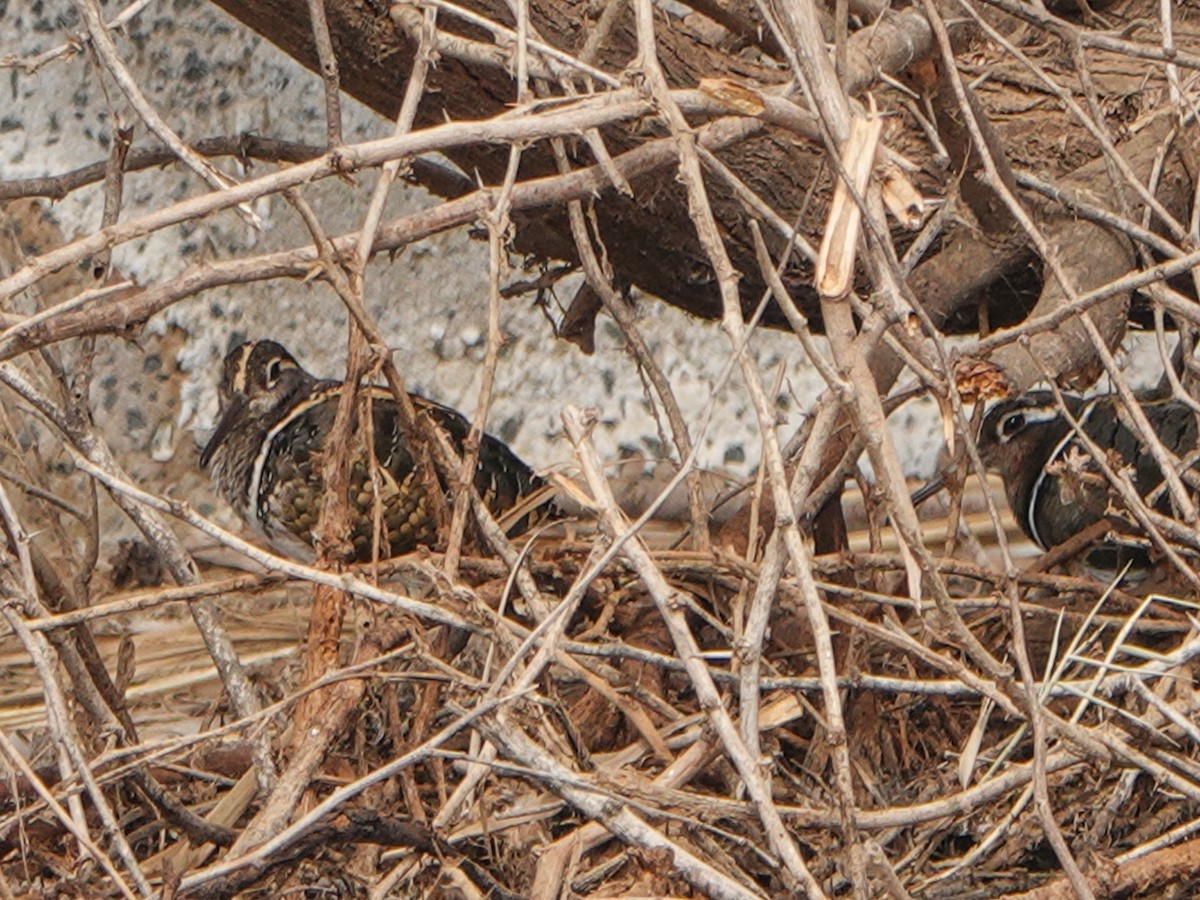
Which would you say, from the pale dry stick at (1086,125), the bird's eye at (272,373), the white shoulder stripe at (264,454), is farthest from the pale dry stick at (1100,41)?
the bird's eye at (272,373)

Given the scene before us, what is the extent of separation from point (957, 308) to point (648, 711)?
85 centimetres

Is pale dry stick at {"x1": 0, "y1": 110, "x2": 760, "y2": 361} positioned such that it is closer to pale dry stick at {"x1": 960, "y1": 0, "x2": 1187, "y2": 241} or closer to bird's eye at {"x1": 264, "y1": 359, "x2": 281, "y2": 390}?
pale dry stick at {"x1": 960, "y1": 0, "x2": 1187, "y2": 241}

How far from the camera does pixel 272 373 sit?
396cm

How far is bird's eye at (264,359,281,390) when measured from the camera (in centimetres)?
393

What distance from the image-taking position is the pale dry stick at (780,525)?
159 cm

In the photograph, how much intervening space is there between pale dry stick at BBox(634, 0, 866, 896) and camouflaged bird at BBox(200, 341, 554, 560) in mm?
1608

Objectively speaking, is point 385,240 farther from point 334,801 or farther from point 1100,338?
point 1100,338

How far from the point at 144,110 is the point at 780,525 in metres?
0.83

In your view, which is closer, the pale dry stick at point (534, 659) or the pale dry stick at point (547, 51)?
the pale dry stick at point (534, 659)

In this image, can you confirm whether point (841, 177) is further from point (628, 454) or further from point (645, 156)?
point (628, 454)

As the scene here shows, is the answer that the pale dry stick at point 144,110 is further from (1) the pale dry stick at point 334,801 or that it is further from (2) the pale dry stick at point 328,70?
(1) the pale dry stick at point 334,801

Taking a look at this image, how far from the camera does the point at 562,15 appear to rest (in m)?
2.75

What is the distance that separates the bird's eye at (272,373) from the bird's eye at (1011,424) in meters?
1.55

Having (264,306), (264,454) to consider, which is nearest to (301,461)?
(264,454)
